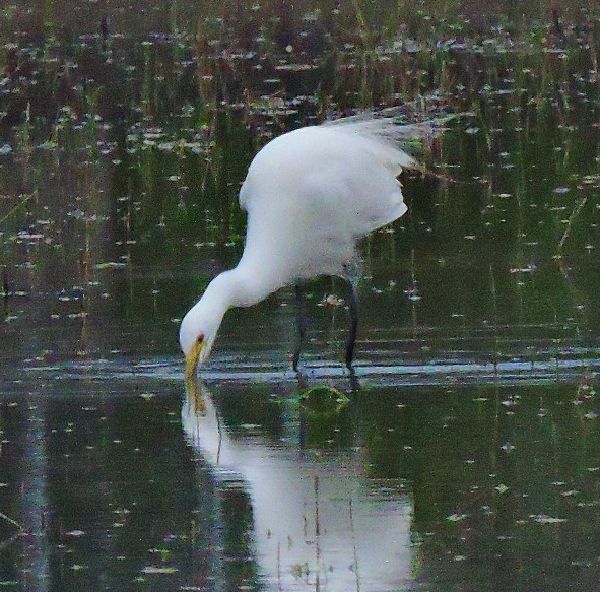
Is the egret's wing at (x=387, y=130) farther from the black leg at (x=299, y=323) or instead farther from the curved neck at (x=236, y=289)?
the curved neck at (x=236, y=289)

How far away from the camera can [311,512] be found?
20.2ft

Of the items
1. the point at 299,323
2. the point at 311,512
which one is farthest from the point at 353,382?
the point at 311,512

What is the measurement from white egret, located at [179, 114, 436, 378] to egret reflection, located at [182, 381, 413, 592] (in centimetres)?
94

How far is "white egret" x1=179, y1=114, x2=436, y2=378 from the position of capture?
852 centimetres

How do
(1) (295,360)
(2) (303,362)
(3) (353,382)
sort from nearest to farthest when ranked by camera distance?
(3) (353,382)
(1) (295,360)
(2) (303,362)

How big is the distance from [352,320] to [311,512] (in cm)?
297

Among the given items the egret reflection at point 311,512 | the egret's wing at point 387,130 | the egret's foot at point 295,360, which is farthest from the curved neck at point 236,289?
the egret's wing at point 387,130

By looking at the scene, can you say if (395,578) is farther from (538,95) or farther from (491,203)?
(538,95)

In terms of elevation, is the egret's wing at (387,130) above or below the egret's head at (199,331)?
above

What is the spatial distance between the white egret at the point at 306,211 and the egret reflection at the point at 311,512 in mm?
943

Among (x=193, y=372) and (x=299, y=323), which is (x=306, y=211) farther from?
(x=193, y=372)

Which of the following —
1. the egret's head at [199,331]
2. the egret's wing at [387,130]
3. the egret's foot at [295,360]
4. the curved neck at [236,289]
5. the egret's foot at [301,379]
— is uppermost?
the egret's wing at [387,130]

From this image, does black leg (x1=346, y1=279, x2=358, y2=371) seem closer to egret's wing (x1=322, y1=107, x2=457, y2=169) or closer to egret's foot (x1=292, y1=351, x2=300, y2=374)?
egret's foot (x1=292, y1=351, x2=300, y2=374)

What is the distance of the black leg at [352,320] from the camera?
8781 millimetres
